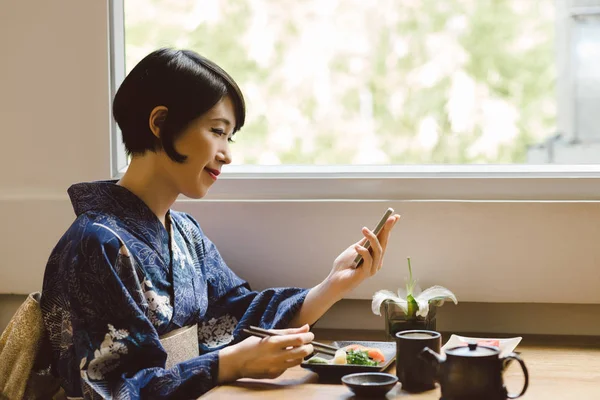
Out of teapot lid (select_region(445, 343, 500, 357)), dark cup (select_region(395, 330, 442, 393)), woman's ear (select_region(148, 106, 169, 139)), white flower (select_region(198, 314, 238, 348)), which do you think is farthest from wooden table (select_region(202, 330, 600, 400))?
woman's ear (select_region(148, 106, 169, 139))

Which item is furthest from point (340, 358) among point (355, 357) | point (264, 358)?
point (264, 358)

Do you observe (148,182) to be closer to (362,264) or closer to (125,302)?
(125,302)

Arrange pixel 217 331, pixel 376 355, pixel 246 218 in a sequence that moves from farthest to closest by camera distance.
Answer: pixel 246 218 → pixel 217 331 → pixel 376 355

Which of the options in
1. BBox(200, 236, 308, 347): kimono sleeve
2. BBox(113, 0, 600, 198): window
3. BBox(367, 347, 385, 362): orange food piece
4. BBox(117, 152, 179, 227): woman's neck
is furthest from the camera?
BBox(113, 0, 600, 198): window

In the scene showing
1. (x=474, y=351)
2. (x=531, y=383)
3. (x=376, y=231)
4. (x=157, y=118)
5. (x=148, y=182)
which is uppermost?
(x=157, y=118)

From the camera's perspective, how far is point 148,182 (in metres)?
1.55

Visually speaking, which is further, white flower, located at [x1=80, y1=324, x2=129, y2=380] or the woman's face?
the woman's face

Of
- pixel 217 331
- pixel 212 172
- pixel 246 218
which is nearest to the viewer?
pixel 212 172

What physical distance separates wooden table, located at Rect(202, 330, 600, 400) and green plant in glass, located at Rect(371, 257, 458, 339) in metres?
0.17

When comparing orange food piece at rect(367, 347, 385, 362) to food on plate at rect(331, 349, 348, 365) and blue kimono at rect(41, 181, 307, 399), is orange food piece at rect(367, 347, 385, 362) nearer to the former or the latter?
food on plate at rect(331, 349, 348, 365)

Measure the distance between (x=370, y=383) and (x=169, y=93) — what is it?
670 millimetres

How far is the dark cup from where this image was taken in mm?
1259

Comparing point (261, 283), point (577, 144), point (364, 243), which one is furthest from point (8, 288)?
point (577, 144)

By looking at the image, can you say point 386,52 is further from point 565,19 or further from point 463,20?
point 565,19
